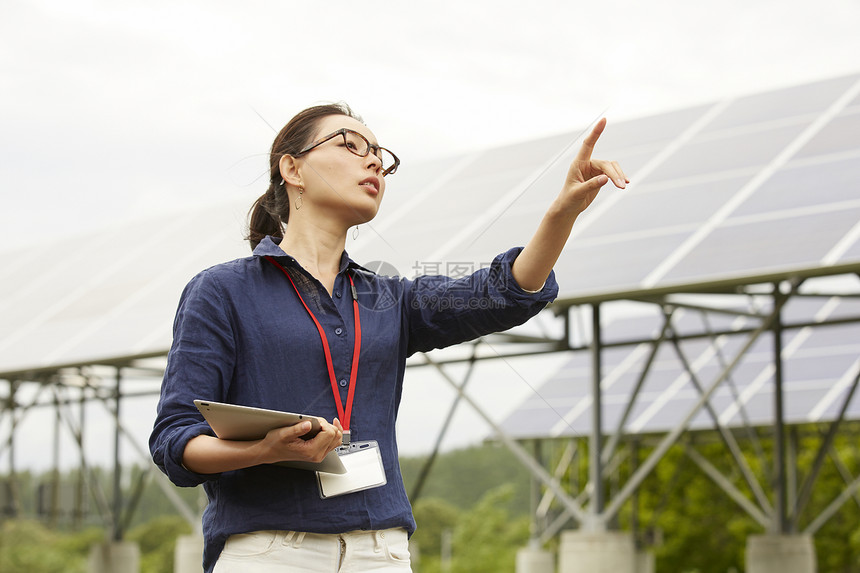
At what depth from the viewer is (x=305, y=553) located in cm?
260

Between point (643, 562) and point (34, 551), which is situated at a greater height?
point (34, 551)

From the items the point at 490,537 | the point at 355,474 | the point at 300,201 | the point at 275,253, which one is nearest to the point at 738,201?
the point at 300,201

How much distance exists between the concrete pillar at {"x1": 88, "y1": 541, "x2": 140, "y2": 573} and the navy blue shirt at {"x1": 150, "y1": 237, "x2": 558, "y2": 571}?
16762mm

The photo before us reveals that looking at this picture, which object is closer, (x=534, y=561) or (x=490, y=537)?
(x=534, y=561)

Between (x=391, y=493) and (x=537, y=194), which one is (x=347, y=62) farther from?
(x=391, y=493)

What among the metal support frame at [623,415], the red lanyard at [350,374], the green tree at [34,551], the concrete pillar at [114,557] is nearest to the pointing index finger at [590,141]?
the red lanyard at [350,374]

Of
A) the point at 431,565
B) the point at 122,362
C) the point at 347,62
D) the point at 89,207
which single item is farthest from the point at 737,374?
the point at 89,207

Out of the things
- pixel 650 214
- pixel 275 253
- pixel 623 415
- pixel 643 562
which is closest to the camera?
pixel 275 253

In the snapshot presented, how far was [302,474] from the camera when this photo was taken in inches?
104

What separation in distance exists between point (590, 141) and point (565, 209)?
6.8 inches

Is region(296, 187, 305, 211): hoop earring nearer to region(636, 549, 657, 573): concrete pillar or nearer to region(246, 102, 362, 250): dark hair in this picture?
region(246, 102, 362, 250): dark hair

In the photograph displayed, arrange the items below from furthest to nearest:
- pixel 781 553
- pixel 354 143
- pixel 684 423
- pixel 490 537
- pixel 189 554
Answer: pixel 490 537 < pixel 189 554 < pixel 781 553 < pixel 684 423 < pixel 354 143

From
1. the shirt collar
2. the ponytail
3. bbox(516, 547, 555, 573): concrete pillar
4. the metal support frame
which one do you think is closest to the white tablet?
the shirt collar

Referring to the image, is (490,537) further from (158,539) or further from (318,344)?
(318,344)
